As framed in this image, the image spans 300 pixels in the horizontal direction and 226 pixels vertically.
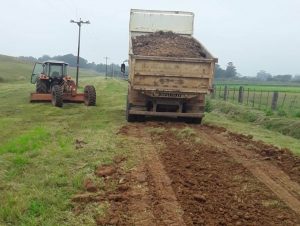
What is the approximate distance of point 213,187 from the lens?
282 inches

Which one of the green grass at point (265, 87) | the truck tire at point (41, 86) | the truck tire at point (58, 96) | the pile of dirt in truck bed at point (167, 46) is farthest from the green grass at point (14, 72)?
the pile of dirt in truck bed at point (167, 46)

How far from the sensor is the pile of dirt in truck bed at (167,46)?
48.9 ft

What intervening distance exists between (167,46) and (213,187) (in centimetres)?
902

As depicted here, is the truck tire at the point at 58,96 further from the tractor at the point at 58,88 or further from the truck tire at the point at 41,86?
the truck tire at the point at 41,86

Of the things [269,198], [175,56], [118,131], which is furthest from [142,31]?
[269,198]

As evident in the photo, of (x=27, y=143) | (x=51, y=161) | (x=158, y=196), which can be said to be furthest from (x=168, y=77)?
(x=158, y=196)

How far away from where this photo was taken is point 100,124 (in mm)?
14531

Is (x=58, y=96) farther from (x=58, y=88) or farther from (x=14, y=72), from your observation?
(x=14, y=72)

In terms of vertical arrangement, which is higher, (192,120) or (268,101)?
(192,120)

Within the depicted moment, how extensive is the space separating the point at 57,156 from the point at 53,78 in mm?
13895

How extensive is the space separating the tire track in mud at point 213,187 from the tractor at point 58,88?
31.6 ft

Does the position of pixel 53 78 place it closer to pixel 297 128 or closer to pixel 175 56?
pixel 175 56

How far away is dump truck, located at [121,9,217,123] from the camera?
14.1m

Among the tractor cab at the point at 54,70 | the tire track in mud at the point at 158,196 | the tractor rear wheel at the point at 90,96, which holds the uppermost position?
the tractor cab at the point at 54,70
